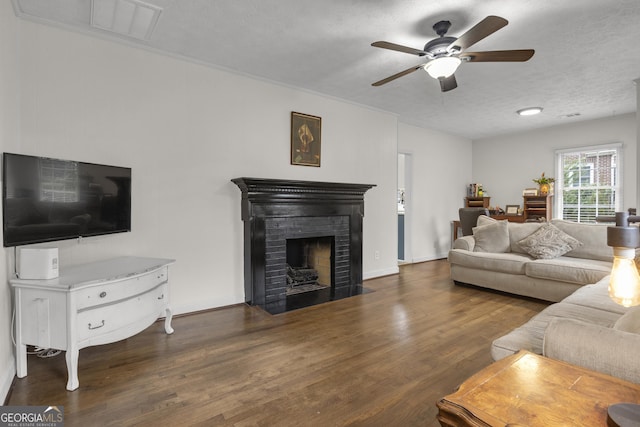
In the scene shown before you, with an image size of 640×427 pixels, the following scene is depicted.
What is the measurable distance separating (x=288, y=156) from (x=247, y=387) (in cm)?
273

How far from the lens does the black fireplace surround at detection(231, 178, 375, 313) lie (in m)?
3.58

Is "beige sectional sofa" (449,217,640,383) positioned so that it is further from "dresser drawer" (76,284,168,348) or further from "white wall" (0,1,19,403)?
"white wall" (0,1,19,403)

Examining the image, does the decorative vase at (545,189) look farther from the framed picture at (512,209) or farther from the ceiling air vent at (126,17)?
the ceiling air vent at (126,17)

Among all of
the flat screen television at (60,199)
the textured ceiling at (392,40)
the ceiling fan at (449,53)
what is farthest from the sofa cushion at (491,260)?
the flat screen television at (60,199)

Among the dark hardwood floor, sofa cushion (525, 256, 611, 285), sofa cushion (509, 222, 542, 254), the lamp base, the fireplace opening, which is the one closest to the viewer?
the lamp base

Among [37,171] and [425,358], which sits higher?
[37,171]

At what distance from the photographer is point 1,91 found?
6.51 ft

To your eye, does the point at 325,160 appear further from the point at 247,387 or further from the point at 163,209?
the point at 247,387

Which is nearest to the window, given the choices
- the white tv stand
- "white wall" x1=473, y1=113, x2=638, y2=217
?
"white wall" x1=473, y1=113, x2=638, y2=217

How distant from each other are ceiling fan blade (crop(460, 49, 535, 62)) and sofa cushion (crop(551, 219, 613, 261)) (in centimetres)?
268

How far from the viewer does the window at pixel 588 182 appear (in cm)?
544

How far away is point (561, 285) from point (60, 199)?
4.80m

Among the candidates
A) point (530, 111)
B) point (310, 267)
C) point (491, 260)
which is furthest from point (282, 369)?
point (530, 111)

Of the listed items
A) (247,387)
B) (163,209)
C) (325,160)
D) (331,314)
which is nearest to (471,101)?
(325,160)
